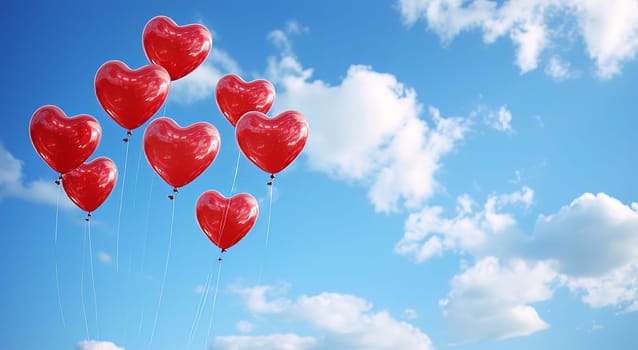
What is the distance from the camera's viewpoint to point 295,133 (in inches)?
341

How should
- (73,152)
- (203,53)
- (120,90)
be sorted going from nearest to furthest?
1. (120,90)
2. (73,152)
3. (203,53)

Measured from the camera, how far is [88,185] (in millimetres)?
10055

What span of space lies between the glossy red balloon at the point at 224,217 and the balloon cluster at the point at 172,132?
2cm

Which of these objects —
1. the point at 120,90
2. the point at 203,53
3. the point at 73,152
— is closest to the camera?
the point at 120,90

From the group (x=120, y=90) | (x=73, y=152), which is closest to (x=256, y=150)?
(x=120, y=90)

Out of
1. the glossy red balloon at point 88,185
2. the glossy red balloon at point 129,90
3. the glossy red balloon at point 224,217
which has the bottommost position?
the glossy red balloon at point 224,217

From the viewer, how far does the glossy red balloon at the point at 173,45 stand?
956 centimetres

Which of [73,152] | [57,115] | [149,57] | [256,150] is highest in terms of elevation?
[149,57]

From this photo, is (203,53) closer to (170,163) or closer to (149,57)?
(149,57)

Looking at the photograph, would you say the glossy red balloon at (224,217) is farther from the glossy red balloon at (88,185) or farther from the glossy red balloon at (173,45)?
the glossy red balloon at (173,45)

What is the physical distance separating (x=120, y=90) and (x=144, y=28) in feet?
5.60

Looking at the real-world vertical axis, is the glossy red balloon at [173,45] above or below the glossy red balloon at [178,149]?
above

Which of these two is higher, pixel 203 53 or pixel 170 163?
pixel 203 53

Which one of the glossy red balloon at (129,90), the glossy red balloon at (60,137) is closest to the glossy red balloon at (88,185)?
the glossy red balloon at (60,137)
